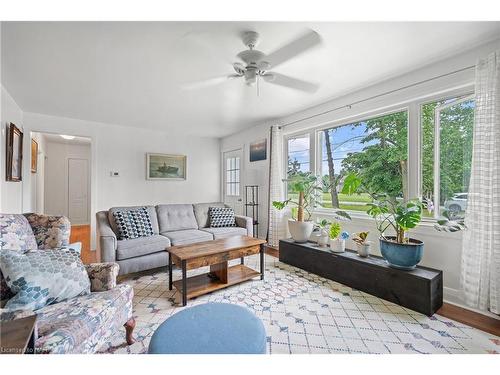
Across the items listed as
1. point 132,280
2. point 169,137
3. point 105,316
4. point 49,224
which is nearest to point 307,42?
point 105,316

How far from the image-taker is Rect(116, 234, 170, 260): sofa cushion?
2700mm

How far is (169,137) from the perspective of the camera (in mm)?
5086

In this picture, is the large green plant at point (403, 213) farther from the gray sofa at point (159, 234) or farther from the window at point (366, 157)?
the gray sofa at point (159, 234)

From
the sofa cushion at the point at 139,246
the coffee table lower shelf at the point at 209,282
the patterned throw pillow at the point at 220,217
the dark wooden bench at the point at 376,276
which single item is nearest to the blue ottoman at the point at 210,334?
the coffee table lower shelf at the point at 209,282

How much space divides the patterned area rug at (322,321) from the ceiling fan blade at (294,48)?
2293 millimetres

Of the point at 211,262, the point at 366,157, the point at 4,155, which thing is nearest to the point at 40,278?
the point at 211,262

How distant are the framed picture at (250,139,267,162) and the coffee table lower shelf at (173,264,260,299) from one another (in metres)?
2.36

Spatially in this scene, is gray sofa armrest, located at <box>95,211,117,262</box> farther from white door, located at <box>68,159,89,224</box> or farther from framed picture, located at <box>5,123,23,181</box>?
white door, located at <box>68,159,89,224</box>

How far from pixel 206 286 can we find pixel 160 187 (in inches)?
125

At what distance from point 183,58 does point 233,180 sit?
11.7 ft

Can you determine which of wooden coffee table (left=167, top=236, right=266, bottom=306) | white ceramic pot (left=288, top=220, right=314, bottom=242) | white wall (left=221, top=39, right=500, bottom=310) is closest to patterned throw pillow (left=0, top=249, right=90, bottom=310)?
wooden coffee table (left=167, top=236, right=266, bottom=306)

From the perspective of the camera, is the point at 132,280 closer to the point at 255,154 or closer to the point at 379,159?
the point at 255,154

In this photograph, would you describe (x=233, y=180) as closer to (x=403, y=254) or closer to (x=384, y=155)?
(x=384, y=155)

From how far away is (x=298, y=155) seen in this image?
400 cm
